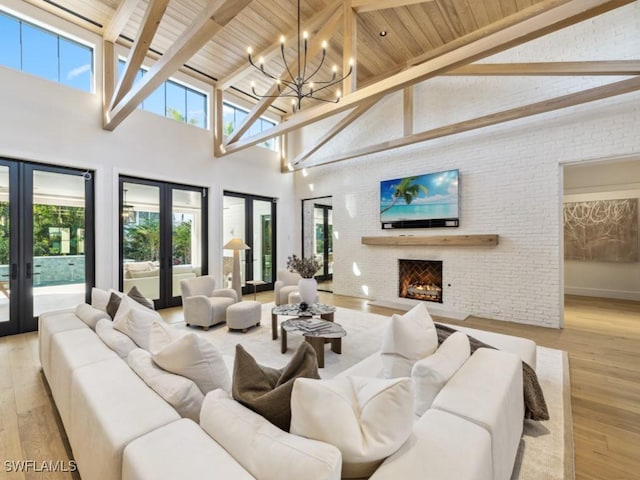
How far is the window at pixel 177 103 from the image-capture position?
5.47 m

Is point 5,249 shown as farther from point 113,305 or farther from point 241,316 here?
point 241,316

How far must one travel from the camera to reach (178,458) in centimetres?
95

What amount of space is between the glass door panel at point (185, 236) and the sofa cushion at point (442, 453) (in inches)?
222

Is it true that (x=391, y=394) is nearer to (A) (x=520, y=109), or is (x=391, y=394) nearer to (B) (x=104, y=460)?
(B) (x=104, y=460)

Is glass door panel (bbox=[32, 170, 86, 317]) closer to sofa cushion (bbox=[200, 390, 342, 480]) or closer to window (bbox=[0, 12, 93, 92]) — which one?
window (bbox=[0, 12, 93, 92])

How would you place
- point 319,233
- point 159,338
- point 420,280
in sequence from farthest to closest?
point 319,233, point 420,280, point 159,338

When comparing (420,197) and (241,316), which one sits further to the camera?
(420,197)

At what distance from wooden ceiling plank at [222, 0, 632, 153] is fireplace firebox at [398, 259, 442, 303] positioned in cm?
343

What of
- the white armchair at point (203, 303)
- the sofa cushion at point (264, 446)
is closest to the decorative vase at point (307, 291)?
the white armchair at point (203, 303)

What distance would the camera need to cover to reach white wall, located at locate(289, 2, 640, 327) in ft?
13.4

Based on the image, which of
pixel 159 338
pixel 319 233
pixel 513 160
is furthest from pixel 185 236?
pixel 513 160

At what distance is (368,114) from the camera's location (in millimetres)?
6582

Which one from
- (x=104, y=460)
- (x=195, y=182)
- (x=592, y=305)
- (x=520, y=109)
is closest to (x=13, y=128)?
(x=195, y=182)

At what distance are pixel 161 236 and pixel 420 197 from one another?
5050 millimetres
